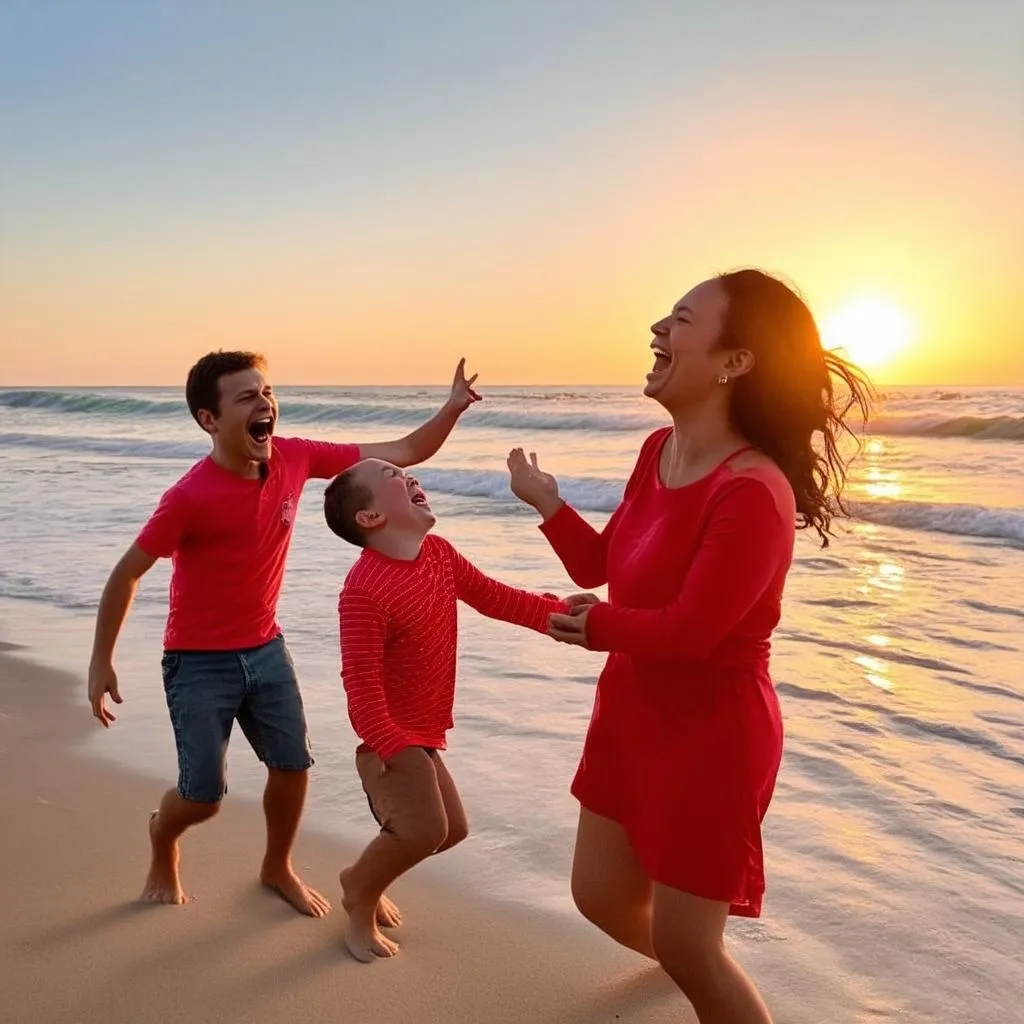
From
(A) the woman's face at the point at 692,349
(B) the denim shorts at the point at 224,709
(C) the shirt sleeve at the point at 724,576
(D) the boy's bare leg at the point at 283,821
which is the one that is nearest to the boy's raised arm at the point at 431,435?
(B) the denim shorts at the point at 224,709

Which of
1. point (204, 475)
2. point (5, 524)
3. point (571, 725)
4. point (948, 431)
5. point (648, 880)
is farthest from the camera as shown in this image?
point (948, 431)

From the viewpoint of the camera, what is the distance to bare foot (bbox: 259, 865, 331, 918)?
11.5 ft

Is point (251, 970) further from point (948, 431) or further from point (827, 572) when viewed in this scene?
point (948, 431)

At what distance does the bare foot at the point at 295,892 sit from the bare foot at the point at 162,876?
27 centimetres

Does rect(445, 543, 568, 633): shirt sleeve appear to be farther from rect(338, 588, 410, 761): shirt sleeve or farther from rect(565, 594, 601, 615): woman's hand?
rect(565, 594, 601, 615): woman's hand

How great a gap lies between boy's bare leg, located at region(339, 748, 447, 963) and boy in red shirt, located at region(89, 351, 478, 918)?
0.33m

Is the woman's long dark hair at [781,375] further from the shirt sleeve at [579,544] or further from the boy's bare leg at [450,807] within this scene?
the boy's bare leg at [450,807]

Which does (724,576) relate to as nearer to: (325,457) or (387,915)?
(387,915)

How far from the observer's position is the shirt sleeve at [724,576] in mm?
2363

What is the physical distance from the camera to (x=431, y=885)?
3713 millimetres

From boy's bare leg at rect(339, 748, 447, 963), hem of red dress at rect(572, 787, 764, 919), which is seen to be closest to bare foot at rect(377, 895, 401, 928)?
boy's bare leg at rect(339, 748, 447, 963)

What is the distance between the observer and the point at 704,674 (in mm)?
2555

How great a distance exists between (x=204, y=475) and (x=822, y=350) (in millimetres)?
1986

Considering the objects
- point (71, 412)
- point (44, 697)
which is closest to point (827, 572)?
point (44, 697)
